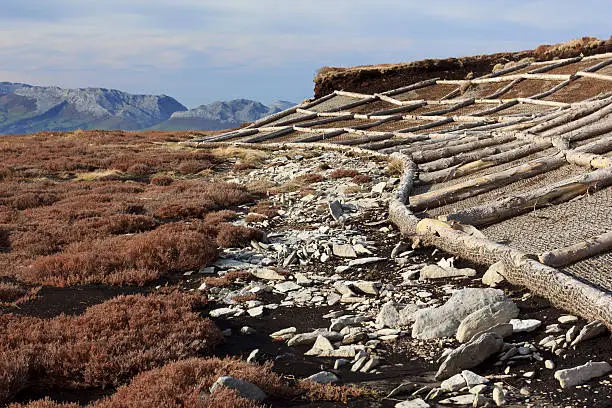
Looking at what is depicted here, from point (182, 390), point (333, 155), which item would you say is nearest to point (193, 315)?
point (182, 390)

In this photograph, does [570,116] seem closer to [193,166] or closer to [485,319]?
[485,319]

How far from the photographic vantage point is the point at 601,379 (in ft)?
18.7

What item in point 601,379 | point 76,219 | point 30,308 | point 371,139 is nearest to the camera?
point 601,379

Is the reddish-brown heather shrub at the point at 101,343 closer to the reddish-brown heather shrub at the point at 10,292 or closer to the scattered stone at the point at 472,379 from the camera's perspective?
the reddish-brown heather shrub at the point at 10,292

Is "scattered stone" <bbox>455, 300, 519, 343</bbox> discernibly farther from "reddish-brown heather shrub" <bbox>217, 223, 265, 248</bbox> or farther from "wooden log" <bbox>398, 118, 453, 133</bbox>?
"wooden log" <bbox>398, 118, 453, 133</bbox>

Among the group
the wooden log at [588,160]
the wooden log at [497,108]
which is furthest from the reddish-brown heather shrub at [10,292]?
the wooden log at [497,108]

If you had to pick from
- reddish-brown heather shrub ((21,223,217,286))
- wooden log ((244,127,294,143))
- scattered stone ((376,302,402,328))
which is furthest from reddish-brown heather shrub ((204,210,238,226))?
wooden log ((244,127,294,143))

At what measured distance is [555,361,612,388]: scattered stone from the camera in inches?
223

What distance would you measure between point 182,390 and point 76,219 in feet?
41.5

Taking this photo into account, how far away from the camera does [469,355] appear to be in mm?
6316

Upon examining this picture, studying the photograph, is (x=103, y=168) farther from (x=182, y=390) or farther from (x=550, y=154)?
(x=182, y=390)

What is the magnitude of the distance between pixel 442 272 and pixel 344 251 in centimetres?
269

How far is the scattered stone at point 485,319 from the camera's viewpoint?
7.18 metres

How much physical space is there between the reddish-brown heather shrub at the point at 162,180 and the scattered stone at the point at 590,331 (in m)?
19.8
